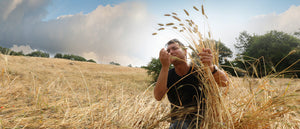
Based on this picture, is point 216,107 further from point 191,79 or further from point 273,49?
point 273,49

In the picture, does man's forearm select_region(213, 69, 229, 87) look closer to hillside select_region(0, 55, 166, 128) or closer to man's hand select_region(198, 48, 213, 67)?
man's hand select_region(198, 48, 213, 67)

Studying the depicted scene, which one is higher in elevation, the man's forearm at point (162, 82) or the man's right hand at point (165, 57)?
the man's right hand at point (165, 57)

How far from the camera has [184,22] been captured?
1306 millimetres

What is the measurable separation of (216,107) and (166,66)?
1.76 feet

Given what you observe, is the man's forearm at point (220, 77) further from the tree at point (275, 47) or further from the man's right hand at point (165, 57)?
the tree at point (275, 47)

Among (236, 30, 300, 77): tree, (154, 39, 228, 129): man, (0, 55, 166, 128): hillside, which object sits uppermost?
(236, 30, 300, 77): tree

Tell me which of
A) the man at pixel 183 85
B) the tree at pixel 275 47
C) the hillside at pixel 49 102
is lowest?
the hillside at pixel 49 102

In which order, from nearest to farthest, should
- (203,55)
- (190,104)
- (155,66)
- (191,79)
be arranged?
1. (203,55)
2. (190,104)
3. (191,79)
4. (155,66)

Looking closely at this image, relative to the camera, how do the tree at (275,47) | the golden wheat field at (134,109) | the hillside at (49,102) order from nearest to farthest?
the golden wheat field at (134,109) → the hillside at (49,102) → the tree at (275,47)

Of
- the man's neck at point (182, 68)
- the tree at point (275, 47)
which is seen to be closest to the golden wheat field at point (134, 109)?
the man's neck at point (182, 68)

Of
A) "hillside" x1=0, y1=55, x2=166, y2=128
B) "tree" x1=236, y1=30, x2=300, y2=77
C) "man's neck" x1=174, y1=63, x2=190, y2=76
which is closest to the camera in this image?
"man's neck" x1=174, y1=63, x2=190, y2=76

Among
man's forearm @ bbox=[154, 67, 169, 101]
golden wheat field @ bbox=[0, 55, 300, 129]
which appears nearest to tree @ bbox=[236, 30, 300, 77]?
golden wheat field @ bbox=[0, 55, 300, 129]

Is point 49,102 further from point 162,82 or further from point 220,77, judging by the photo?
point 220,77

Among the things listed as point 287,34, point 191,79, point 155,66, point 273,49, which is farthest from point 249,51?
point 191,79
